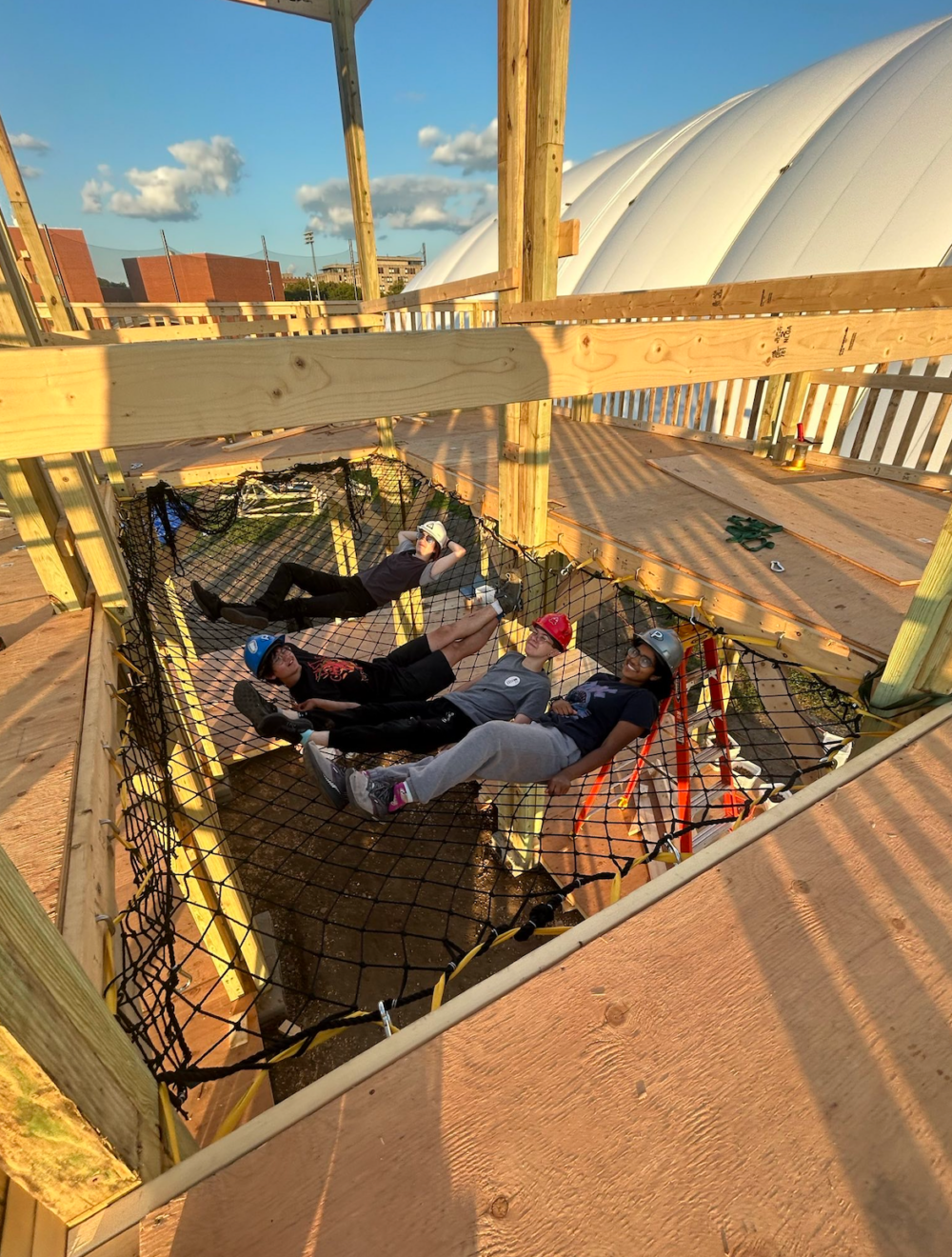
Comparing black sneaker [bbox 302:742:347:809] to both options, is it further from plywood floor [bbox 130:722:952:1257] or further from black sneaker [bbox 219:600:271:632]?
black sneaker [bbox 219:600:271:632]

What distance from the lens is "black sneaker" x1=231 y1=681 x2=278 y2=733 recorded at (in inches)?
103

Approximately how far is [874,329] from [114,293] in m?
39.4

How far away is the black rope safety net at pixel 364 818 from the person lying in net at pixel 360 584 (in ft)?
0.63

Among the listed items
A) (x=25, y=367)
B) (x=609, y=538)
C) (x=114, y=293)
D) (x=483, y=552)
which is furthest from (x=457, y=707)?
(x=114, y=293)

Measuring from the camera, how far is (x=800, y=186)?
1078cm

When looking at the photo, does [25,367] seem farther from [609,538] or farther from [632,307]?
[609,538]

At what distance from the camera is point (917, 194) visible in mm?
9180

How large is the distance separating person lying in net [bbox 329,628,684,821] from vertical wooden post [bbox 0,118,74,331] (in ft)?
14.2

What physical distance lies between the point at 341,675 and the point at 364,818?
1121 millimetres

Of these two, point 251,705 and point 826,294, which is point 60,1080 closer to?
point 251,705

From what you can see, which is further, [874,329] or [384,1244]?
[874,329]

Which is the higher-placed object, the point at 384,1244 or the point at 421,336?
the point at 421,336

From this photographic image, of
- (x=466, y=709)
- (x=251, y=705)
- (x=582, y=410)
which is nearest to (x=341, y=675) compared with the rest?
(x=251, y=705)

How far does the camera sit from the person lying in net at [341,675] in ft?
8.68
